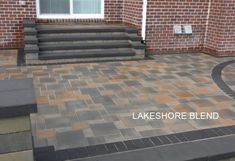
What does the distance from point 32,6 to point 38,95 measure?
3727 mm

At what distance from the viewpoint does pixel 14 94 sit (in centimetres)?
227

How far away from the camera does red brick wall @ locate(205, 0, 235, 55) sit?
728 cm

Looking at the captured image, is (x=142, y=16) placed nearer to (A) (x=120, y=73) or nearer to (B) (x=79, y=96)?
(A) (x=120, y=73)

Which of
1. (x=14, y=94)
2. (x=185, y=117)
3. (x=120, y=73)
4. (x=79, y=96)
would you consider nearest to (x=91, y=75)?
(x=120, y=73)

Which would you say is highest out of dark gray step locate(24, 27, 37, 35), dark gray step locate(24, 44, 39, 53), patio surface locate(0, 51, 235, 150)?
dark gray step locate(24, 27, 37, 35)

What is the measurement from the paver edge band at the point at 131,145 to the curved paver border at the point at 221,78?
53.0 inches

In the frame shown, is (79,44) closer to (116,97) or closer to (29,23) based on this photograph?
(29,23)

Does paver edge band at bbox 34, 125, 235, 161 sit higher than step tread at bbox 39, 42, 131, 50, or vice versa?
step tread at bbox 39, 42, 131, 50

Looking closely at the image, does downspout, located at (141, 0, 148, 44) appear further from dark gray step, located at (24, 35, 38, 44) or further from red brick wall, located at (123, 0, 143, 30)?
dark gray step, located at (24, 35, 38, 44)

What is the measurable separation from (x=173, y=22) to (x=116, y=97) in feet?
12.5

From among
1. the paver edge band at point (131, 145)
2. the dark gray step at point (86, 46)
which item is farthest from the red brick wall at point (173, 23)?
the paver edge band at point (131, 145)

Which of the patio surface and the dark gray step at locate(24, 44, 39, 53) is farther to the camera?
the dark gray step at locate(24, 44, 39, 53)

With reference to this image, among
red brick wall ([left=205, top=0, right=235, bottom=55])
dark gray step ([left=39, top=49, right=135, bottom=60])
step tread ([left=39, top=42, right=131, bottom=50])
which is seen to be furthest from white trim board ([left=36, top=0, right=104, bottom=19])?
red brick wall ([left=205, top=0, right=235, bottom=55])

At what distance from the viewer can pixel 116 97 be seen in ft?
15.1
